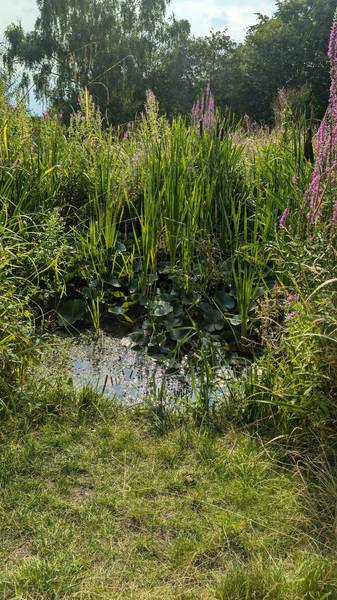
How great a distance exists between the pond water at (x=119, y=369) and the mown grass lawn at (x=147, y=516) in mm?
339

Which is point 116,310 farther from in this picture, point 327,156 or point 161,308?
point 327,156

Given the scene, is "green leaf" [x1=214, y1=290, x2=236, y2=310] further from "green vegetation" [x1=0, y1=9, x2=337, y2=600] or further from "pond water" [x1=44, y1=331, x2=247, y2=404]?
"pond water" [x1=44, y1=331, x2=247, y2=404]

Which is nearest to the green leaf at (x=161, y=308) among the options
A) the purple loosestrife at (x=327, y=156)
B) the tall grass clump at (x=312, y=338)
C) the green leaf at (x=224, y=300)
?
the green leaf at (x=224, y=300)

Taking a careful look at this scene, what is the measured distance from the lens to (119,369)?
325 cm

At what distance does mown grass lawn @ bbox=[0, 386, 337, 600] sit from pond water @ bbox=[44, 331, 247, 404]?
1.11ft

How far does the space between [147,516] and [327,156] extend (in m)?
1.68

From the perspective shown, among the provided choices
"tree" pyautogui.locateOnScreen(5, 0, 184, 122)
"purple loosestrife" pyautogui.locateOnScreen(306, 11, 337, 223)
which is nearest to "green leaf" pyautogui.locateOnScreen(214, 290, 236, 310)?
"purple loosestrife" pyautogui.locateOnScreen(306, 11, 337, 223)

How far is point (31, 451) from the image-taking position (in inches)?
93.7

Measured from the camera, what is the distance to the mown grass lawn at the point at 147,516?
67.6 inches

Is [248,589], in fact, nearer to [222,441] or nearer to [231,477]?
[231,477]

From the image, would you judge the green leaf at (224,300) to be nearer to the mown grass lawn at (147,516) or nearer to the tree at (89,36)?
the mown grass lawn at (147,516)

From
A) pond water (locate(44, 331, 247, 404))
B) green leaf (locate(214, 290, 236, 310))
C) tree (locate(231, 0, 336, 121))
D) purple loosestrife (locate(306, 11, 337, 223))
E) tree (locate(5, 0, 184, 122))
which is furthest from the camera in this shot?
tree (locate(5, 0, 184, 122))

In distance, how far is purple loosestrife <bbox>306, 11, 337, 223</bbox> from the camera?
8.22 ft

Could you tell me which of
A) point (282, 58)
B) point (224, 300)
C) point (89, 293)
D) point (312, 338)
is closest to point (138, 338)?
point (89, 293)
